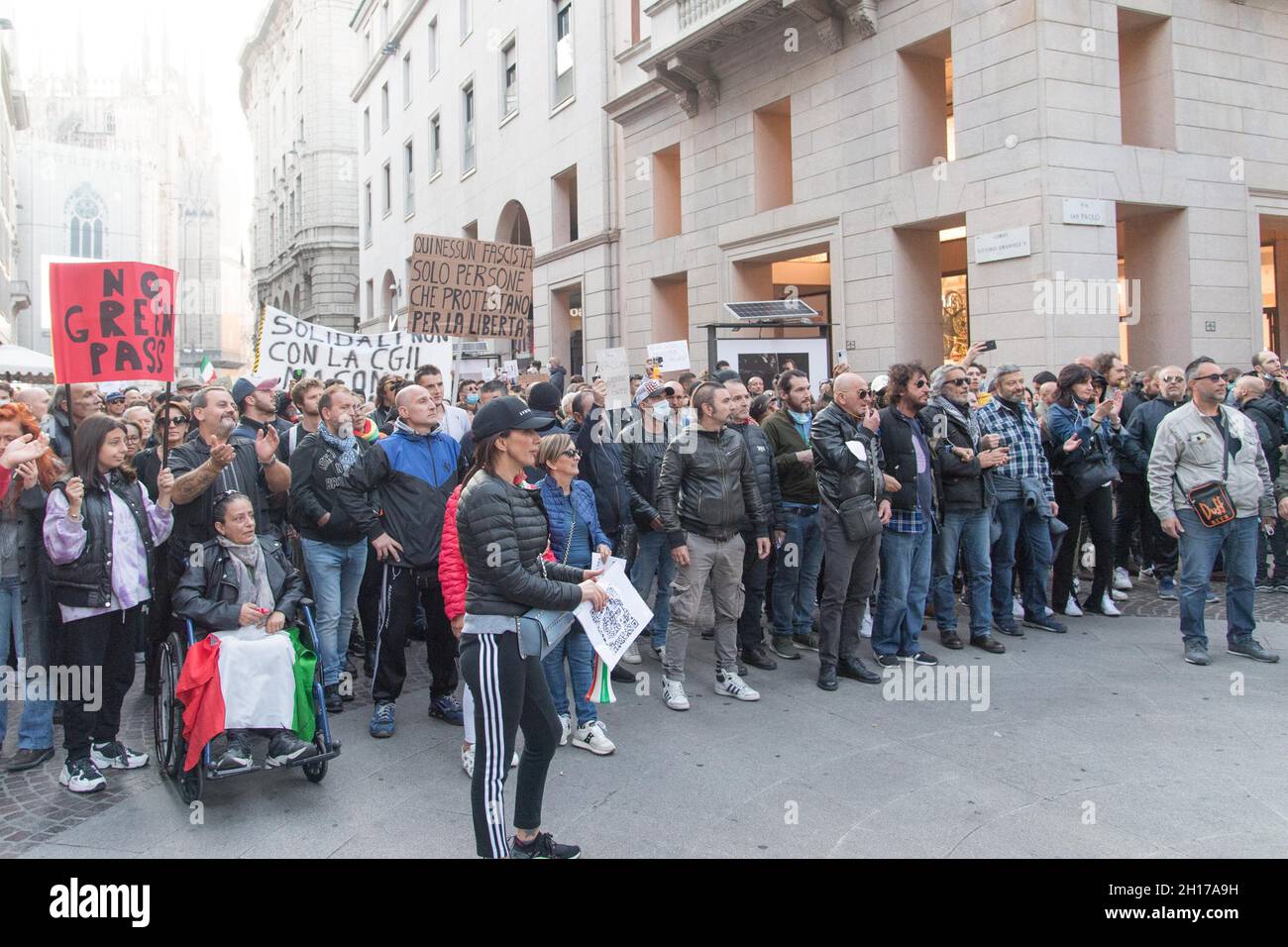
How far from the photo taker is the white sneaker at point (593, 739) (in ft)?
18.2

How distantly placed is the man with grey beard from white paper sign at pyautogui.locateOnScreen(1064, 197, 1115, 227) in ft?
32.6

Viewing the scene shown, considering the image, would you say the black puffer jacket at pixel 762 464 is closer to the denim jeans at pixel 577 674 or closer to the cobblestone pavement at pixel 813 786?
the cobblestone pavement at pixel 813 786

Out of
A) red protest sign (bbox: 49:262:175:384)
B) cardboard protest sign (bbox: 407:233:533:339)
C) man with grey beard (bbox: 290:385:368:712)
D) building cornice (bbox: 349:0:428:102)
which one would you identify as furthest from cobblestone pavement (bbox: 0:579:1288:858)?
building cornice (bbox: 349:0:428:102)

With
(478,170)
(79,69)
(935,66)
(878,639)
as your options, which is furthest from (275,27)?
(878,639)

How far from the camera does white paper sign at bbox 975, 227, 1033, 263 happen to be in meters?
12.7

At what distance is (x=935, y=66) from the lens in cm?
1489

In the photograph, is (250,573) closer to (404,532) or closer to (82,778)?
(404,532)

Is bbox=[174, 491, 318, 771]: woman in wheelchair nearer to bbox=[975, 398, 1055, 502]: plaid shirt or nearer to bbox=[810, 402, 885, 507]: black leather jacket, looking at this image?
bbox=[810, 402, 885, 507]: black leather jacket

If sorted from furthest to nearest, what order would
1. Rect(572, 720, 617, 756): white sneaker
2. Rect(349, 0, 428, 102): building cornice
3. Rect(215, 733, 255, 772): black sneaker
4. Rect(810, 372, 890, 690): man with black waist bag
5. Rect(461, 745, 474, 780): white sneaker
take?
Rect(349, 0, 428, 102): building cornice < Rect(810, 372, 890, 690): man with black waist bag < Rect(572, 720, 617, 756): white sneaker < Rect(461, 745, 474, 780): white sneaker < Rect(215, 733, 255, 772): black sneaker

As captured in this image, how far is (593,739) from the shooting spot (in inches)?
220

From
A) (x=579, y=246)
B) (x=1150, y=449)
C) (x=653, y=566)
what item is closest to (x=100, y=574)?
(x=653, y=566)

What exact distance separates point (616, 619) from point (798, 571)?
3.31m

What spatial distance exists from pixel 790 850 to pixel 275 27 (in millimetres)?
66804

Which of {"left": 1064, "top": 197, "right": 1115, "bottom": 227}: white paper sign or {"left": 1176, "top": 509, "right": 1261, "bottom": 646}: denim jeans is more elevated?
{"left": 1064, "top": 197, "right": 1115, "bottom": 227}: white paper sign
